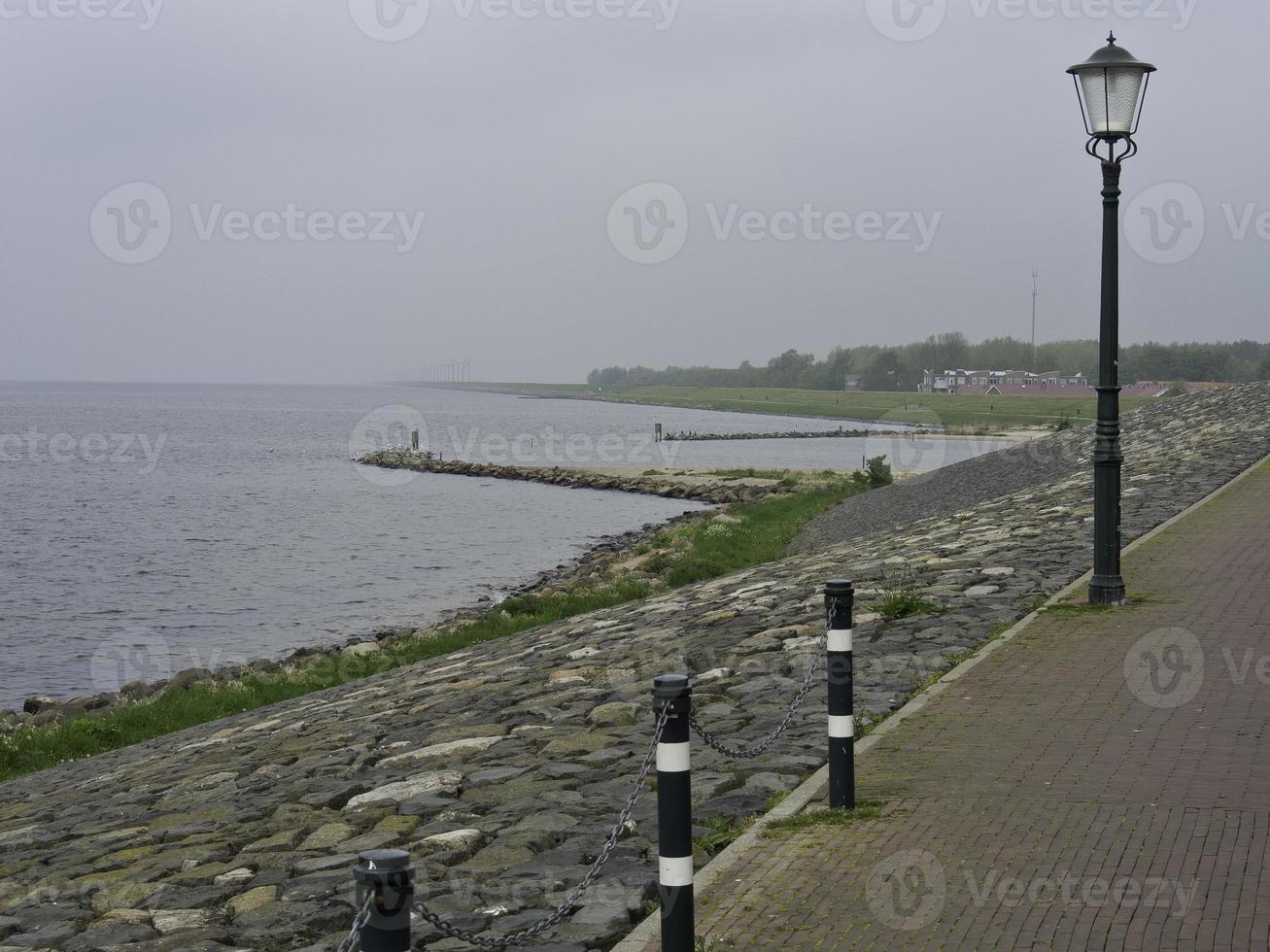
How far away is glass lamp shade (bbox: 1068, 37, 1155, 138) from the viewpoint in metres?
10.9

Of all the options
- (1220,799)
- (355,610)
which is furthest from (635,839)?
(355,610)

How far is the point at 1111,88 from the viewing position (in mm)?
11055

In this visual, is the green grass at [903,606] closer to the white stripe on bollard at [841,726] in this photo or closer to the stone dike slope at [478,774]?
the stone dike slope at [478,774]

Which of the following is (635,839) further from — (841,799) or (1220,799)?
(1220,799)

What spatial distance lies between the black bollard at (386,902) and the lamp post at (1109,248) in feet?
29.5

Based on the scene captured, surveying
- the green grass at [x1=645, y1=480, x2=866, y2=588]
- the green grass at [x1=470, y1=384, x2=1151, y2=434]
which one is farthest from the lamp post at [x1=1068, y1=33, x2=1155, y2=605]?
the green grass at [x1=470, y1=384, x2=1151, y2=434]

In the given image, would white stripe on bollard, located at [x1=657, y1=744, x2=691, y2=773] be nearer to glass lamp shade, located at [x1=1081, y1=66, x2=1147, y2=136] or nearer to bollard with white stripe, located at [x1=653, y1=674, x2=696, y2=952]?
bollard with white stripe, located at [x1=653, y1=674, x2=696, y2=952]

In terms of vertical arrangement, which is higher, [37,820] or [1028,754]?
[1028,754]

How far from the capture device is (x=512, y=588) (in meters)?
30.0

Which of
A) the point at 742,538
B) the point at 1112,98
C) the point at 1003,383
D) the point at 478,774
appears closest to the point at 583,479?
the point at 742,538

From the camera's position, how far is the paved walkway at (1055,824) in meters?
4.81

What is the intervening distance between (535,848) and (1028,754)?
2.70m

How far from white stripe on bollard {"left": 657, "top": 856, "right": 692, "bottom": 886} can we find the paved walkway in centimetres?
48

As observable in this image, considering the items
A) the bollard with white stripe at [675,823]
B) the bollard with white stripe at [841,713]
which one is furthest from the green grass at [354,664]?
the bollard with white stripe at [675,823]
